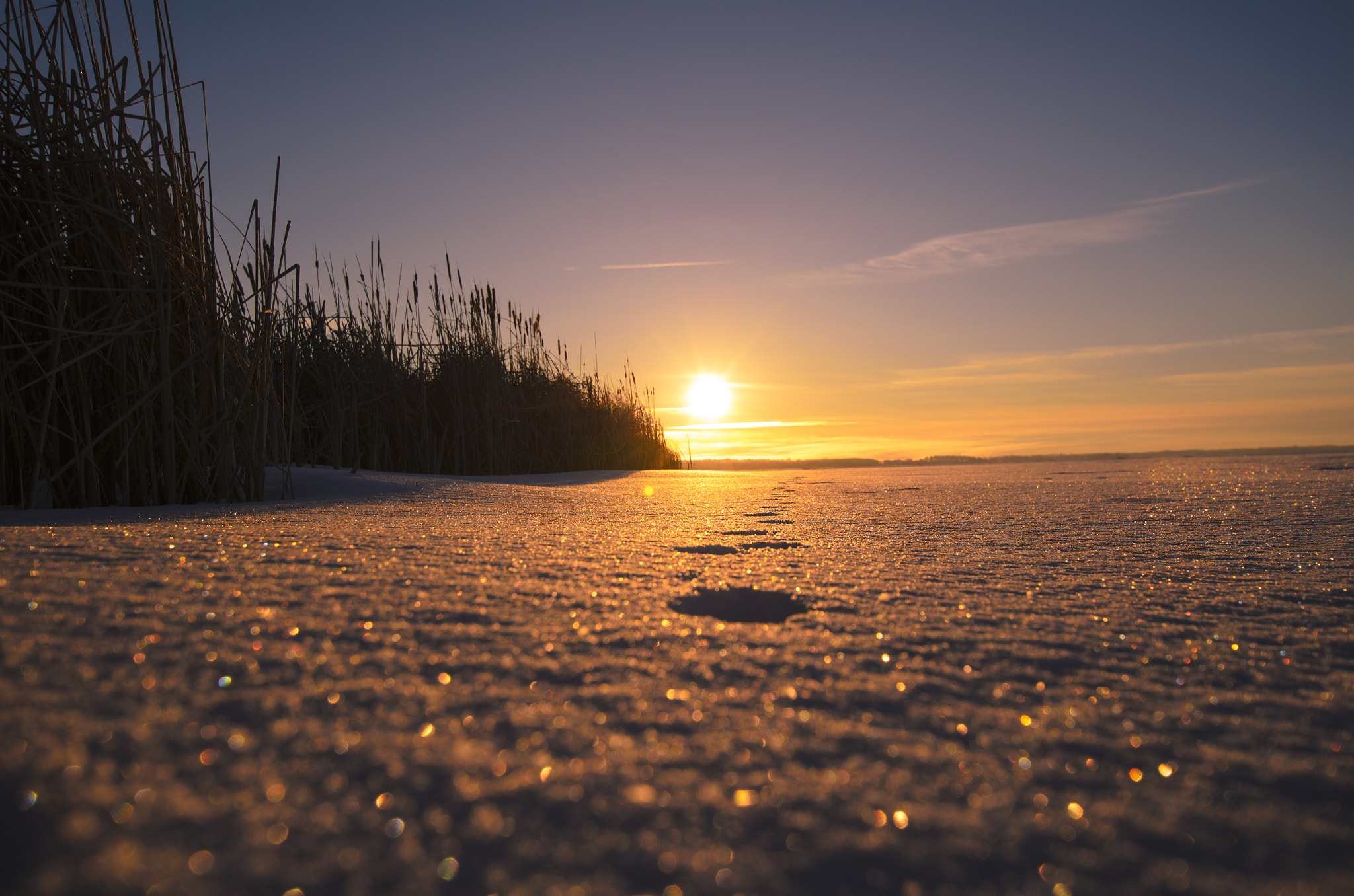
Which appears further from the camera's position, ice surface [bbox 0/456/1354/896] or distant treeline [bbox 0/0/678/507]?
distant treeline [bbox 0/0/678/507]

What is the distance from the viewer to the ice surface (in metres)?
0.31

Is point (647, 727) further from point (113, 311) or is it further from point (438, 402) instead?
point (438, 402)

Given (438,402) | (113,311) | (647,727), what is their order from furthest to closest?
(438,402) < (113,311) < (647,727)

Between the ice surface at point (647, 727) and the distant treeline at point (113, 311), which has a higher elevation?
the distant treeline at point (113, 311)

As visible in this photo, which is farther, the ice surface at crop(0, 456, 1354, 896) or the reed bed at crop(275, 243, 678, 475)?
the reed bed at crop(275, 243, 678, 475)

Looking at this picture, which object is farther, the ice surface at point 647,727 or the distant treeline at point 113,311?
the distant treeline at point 113,311

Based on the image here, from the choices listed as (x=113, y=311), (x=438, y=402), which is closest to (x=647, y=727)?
(x=113, y=311)

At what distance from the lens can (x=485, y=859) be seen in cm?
30

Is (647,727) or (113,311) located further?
(113,311)

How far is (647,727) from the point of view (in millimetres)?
433

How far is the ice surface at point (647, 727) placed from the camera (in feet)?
1.01

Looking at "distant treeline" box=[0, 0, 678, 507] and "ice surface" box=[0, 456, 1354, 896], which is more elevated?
"distant treeline" box=[0, 0, 678, 507]

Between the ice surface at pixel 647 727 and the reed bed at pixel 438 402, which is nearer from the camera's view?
the ice surface at pixel 647 727

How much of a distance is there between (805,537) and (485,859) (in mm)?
1075
